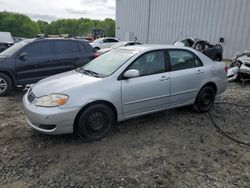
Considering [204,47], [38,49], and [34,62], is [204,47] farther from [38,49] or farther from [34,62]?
[34,62]

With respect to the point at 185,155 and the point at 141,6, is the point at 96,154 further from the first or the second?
the point at 141,6

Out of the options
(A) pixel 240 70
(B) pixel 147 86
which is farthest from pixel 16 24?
(B) pixel 147 86

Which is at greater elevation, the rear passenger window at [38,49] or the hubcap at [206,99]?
the rear passenger window at [38,49]

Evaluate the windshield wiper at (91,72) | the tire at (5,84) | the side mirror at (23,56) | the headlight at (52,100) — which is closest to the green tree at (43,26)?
the side mirror at (23,56)

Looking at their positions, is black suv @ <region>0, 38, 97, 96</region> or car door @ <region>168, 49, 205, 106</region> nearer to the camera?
car door @ <region>168, 49, 205, 106</region>

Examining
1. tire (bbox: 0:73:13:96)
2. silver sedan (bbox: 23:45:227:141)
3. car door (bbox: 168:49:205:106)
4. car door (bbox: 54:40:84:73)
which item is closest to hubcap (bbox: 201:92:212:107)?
silver sedan (bbox: 23:45:227:141)

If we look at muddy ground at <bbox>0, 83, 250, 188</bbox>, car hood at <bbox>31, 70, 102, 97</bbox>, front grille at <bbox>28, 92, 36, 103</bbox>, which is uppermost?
car hood at <bbox>31, 70, 102, 97</bbox>

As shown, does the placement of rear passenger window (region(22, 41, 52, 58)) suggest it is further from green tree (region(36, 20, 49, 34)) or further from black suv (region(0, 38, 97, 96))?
green tree (region(36, 20, 49, 34))

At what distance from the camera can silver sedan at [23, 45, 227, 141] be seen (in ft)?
11.8

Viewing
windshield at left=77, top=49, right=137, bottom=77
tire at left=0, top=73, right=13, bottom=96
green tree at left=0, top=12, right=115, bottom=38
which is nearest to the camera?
windshield at left=77, top=49, right=137, bottom=77

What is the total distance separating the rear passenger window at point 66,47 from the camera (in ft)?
23.9

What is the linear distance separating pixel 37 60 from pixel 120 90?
3.88 metres

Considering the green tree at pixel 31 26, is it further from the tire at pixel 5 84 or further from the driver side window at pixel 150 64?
the driver side window at pixel 150 64

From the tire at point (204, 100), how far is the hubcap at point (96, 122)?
222 cm
